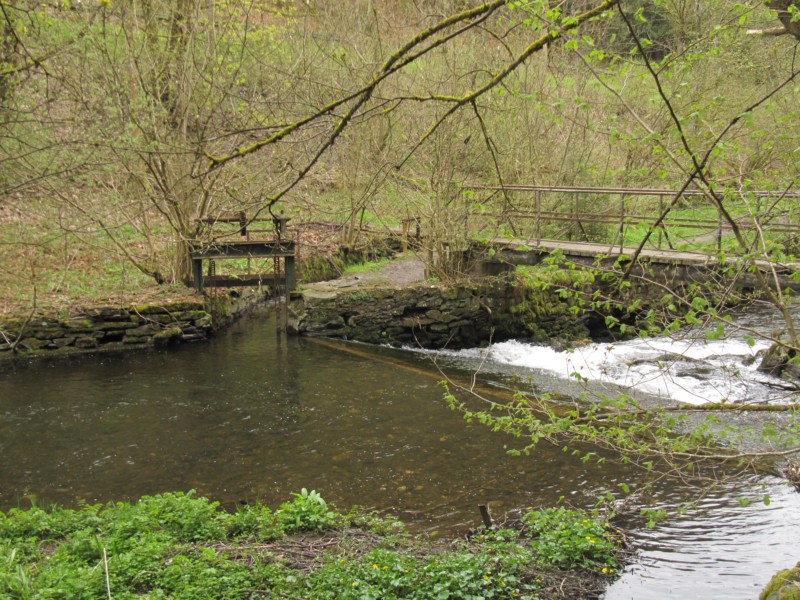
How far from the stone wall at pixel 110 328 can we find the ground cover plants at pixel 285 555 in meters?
7.92

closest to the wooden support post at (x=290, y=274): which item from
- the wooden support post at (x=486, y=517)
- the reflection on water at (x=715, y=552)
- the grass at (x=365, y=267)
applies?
the grass at (x=365, y=267)

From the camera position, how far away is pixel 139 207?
52.3 feet

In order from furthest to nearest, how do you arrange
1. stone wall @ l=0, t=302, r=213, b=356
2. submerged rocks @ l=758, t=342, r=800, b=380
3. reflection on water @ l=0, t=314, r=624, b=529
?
stone wall @ l=0, t=302, r=213, b=356
submerged rocks @ l=758, t=342, r=800, b=380
reflection on water @ l=0, t=314, r=624, b=529

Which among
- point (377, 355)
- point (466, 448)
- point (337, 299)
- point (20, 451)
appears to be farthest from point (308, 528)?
point (337, 299)

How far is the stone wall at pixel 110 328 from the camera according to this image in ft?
44.9

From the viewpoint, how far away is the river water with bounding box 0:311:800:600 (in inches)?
261

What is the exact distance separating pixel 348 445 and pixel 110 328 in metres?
7.38

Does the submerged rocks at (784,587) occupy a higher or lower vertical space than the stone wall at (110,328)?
lower

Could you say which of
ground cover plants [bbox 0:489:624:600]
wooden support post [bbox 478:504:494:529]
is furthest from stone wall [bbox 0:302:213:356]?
wooden support post [bbox 478:504:494:529]

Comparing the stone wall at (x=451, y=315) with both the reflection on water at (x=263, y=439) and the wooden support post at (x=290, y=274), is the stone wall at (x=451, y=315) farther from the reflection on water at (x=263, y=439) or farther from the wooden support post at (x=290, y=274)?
the reflection on water at (x=263, y=439)

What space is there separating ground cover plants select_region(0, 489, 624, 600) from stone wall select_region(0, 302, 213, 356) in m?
7.92

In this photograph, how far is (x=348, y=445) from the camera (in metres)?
9.39

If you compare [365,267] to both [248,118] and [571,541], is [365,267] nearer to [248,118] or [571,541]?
[248,118]

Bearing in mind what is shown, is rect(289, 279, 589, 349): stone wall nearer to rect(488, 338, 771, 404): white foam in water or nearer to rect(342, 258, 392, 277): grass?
rect(488, 338, 771, 404): white foam in water
